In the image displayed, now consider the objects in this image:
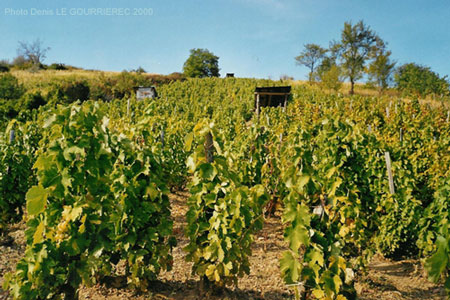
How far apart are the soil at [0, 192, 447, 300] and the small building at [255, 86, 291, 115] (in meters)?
14.7

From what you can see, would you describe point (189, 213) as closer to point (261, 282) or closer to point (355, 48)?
point (261, 282)

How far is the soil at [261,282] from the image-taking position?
12.2 ft

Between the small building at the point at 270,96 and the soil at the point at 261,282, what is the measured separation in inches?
579

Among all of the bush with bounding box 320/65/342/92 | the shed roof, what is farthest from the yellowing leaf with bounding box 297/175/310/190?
the bush with bounding box 320/65/342/92

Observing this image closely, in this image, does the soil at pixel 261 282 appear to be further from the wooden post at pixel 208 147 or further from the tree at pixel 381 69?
the tree at pixel 381 69

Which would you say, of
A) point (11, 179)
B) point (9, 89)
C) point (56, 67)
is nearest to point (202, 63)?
point (56, 67)

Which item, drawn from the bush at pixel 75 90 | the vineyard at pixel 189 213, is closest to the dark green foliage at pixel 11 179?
the vineyard at pixel 189 213

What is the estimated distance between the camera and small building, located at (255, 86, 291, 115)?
65.7 ft

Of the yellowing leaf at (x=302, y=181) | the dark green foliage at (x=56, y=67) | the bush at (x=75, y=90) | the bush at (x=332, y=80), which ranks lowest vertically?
the yellowing leaf at (x=302, y=181)

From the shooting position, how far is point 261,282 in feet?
13.7

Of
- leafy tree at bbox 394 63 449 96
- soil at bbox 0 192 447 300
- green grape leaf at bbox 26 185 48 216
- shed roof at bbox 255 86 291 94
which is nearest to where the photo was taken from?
green grape leaf at bbox 26 185 48 216

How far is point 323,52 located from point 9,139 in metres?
56.7

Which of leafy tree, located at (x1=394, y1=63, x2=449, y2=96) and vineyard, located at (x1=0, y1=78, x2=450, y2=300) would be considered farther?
leafy tree, located at (x1=394, y1=63, x2=449, y2=96)

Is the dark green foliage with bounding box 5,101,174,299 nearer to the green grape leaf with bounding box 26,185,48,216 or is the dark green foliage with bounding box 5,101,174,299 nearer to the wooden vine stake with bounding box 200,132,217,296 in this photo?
the green grape leaf with bounding box 26,185,48,216
